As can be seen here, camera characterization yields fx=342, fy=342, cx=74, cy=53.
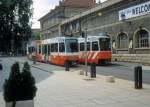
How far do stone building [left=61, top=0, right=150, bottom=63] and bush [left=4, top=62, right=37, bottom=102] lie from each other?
27.1m

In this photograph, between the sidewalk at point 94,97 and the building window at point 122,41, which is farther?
the building window at point 122,41

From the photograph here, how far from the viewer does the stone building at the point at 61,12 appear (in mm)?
76800

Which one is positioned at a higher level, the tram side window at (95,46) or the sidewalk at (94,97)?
the tram side window at (95,46)

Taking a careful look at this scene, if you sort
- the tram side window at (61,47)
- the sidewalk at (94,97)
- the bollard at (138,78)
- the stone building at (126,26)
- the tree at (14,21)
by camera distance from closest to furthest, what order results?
the sidewalk at (94,97), the bollard at (138,78), the tree at (14,21), the tram side window at (61,47), the stone building at (126,26)

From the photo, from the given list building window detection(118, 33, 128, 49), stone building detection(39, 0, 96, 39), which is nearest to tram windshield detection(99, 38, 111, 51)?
building window detection(118, 33, 128, 49)

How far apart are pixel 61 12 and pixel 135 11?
42.3 meters

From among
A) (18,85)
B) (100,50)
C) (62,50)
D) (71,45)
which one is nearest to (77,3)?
(100,50)

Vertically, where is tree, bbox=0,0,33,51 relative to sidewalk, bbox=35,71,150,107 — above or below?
above

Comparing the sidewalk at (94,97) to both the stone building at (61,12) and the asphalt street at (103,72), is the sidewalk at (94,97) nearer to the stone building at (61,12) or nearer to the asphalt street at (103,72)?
the asphalt street at (103,72)

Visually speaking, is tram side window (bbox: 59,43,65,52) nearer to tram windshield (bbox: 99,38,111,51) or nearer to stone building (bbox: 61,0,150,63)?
tram windshield (bbox: 99,38,111,51)

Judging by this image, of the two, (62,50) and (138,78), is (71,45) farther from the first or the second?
(138,78)

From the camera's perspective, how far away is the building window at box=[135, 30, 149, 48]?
35.5 metres

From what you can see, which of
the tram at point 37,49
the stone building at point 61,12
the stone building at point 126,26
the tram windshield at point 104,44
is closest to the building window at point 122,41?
the stone building at point 126,26

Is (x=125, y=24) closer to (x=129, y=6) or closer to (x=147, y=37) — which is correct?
(x=129, y=6)
